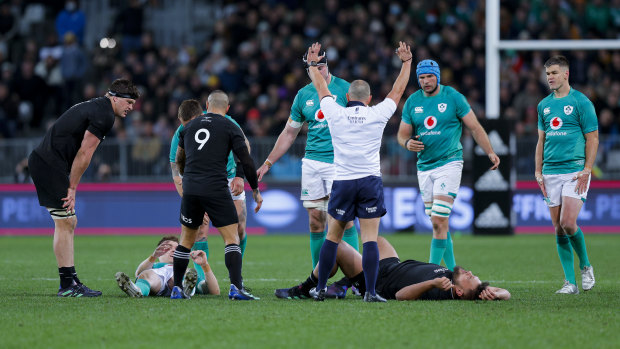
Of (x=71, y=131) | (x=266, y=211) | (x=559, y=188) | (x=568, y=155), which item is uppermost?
(x=71, y=131)

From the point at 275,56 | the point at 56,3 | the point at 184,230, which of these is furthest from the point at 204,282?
the point at 56,3

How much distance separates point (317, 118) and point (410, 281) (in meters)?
2.41

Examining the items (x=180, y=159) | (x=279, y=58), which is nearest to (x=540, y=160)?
(x=180, y=159)

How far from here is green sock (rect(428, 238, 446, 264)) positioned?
10211 mm

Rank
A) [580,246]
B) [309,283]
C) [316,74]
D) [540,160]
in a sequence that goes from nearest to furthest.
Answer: [316,74], [309,283], [580,246], [540,160]

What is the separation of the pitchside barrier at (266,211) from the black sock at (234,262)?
37.1ft

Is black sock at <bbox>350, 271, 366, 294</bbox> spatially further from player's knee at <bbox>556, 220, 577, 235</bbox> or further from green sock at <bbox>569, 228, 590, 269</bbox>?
green sock at <bbox>569, 228, 590, 269</bbox>

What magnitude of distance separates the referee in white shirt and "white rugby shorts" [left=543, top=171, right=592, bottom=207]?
2469mm

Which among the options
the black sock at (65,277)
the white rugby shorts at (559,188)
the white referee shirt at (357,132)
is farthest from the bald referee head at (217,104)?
the white rugby shorts at (559,188)

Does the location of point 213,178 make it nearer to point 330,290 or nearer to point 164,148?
point 330,290

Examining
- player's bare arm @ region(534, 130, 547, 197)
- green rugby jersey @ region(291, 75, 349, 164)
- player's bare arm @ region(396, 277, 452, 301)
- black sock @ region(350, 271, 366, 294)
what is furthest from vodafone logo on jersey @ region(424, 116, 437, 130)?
player's bare arm @ region(396, 277, 452, 301)

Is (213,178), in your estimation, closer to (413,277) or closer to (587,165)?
(413,277)

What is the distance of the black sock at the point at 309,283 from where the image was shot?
8.86 metres

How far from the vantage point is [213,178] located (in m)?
8.62
